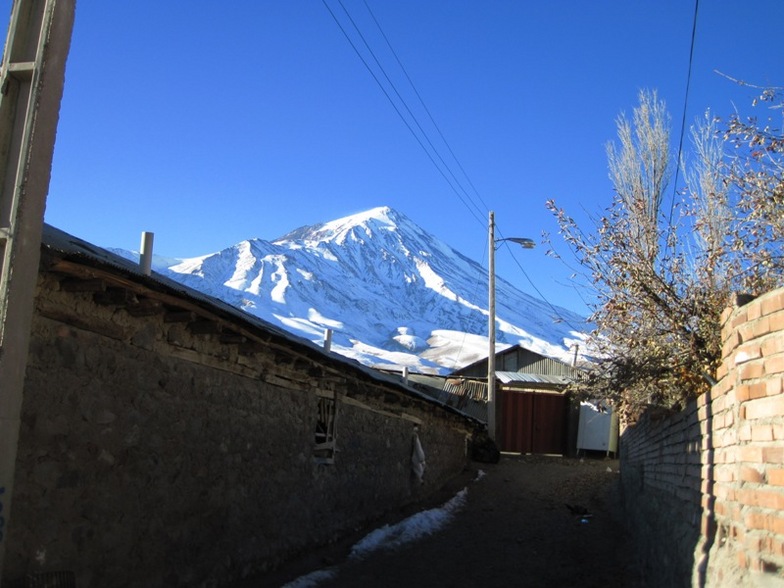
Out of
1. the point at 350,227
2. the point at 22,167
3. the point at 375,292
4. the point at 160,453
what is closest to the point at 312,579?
the point at 160,453

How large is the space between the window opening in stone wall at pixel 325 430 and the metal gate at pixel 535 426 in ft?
50.5

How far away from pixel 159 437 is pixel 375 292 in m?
117

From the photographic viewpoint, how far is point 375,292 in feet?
407

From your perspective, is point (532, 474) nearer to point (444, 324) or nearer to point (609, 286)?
point (609, 286)

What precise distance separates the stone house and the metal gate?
15249mm

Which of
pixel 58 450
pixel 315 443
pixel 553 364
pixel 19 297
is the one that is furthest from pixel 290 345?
pixel 553 364

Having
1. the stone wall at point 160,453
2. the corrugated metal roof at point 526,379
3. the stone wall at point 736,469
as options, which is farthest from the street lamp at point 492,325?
the stone wall at point 736,469

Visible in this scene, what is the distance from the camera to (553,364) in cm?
3372

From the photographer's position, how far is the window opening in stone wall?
404 inches

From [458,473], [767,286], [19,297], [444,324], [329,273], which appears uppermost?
[329,273]

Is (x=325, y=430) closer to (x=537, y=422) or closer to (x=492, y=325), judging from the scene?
(x=492, y=325)

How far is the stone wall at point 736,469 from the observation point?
11.7 feet

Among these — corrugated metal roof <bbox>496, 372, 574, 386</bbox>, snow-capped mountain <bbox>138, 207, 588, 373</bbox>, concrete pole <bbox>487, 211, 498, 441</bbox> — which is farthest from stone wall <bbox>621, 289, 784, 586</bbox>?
snow-capped mountain <bbox>138, 207, 588, 373</bbox>

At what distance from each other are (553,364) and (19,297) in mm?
31428
